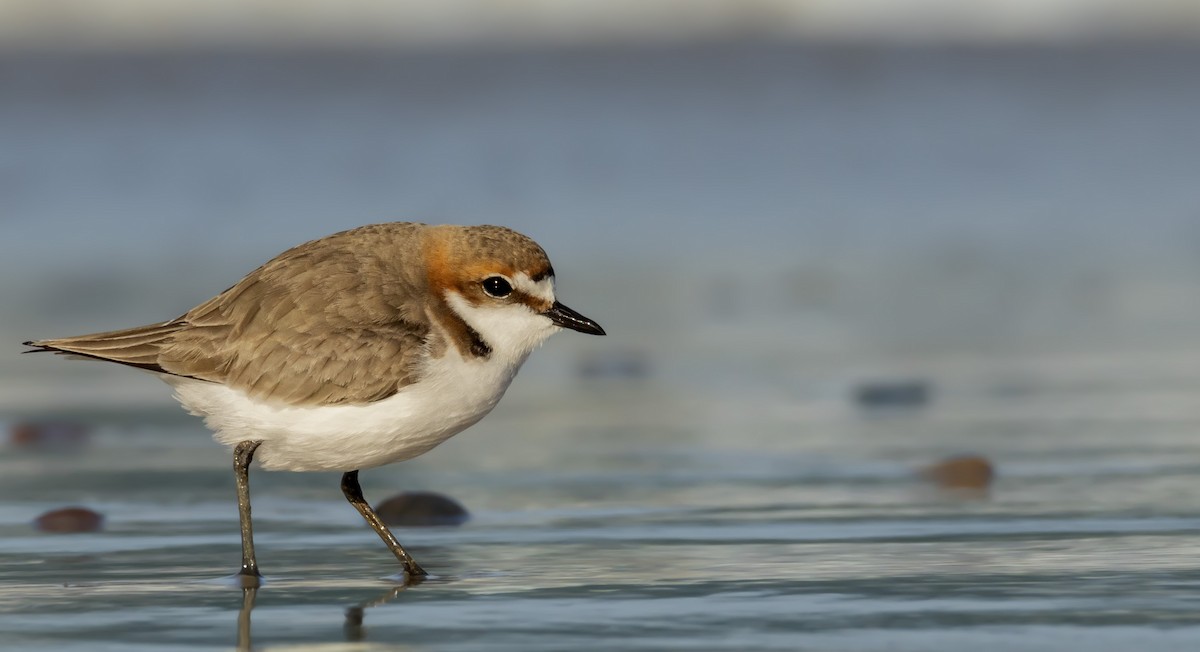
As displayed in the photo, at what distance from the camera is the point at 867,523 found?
5.51 metres

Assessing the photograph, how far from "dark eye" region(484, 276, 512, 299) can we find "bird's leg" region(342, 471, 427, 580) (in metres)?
0.73

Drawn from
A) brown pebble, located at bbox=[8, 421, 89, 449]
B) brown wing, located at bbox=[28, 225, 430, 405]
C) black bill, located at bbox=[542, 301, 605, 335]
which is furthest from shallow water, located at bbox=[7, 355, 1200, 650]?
black bill, located at bbox=[542, 301, 605, 335]

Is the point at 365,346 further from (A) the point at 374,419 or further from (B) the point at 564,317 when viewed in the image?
(B) the point at 564,317

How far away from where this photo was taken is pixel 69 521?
5.64 metres

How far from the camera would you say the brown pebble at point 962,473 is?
617cm

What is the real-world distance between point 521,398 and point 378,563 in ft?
9.63

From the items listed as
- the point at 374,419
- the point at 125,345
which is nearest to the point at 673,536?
the point at 374,419

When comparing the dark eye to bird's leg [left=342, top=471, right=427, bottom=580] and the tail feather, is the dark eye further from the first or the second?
the tail feather

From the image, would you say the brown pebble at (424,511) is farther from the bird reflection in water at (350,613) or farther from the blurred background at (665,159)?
the blurred background at (665,159)

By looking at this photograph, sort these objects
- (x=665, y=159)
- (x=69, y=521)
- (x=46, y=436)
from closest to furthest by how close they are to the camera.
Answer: (x=69, y=521) < (x=46, y=436) < (x=665, y=159)

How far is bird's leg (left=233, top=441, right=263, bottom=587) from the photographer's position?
485 centimetres

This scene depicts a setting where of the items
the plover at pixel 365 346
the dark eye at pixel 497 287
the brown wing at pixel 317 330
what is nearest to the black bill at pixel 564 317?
the plover at pixel 365 346

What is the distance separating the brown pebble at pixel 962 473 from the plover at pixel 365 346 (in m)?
1.62

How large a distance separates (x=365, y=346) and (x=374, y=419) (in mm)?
203
